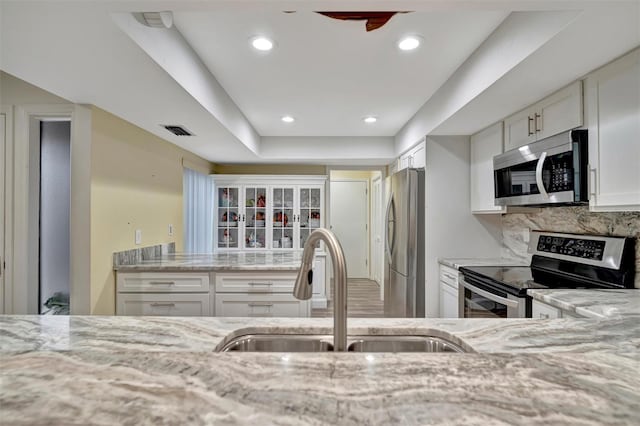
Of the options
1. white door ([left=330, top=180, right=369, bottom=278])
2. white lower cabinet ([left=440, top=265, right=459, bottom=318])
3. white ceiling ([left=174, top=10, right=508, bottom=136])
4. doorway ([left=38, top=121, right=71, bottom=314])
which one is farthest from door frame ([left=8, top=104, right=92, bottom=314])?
white door ([left=330, top=180, right=369, bottom=278])

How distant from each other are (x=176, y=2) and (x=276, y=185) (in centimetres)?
359

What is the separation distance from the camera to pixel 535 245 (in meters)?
2.51

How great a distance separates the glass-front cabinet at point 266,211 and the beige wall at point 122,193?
4.55 feet

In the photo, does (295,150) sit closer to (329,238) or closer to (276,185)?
(276,185)

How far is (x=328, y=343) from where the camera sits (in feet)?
3.38

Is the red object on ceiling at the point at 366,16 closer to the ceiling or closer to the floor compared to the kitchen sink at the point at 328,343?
closer to the ceiling

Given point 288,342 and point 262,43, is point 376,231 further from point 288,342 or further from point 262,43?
point 288,342

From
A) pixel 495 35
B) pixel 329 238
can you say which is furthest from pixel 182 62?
pixel 495 35

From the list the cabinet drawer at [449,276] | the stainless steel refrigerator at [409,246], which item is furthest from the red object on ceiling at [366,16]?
the cabinet drawer at [449,276]

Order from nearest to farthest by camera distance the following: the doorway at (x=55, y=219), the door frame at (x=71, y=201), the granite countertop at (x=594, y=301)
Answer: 1. the granite countertop at (x=594, y=301)
2. the door frame at (x=71, y=201)
3. the doorway at (x=55, y=219)

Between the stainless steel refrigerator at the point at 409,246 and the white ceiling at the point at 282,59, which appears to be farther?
the stainless steel refrigerator at the point at 409,246

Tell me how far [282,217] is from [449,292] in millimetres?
2594

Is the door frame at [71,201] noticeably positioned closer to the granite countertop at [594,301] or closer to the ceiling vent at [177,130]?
the ceiling vent at [177,130]

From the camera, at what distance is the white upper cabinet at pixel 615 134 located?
4.89 ft
